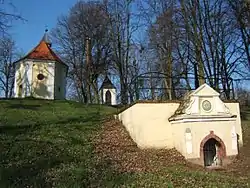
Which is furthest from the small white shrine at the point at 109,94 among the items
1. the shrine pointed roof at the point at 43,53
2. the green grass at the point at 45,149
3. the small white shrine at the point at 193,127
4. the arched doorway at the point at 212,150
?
the arched doorway at the point at 212,150

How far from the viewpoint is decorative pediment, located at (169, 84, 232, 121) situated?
50.2 feet

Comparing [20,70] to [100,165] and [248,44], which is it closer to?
[248,44]

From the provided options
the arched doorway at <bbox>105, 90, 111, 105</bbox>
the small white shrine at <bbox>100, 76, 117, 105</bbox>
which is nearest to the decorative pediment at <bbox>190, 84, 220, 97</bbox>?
the small white shrine at <bbox>100, 76, 117, 105</bbox>

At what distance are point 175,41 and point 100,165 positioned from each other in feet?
55.6

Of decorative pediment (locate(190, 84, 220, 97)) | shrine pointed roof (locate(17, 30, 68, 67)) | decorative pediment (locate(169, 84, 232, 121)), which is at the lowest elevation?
decorative pediment (locate(169, 84, 232, 121))

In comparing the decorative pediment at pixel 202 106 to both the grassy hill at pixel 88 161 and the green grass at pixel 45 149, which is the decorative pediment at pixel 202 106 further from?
the green grass at pixel 45 149

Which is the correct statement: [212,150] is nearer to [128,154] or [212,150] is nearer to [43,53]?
[128,154]

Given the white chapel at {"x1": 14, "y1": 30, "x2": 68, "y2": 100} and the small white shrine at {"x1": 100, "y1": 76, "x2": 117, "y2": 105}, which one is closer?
the white chapel at {"x1": 14, "y1": 30, "x2": 68, "y2": 100}

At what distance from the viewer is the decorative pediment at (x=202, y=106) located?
15297 mm

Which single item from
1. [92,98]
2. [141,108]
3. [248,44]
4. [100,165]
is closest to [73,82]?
[92,98]

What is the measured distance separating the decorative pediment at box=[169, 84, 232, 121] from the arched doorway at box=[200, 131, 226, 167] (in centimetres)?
98

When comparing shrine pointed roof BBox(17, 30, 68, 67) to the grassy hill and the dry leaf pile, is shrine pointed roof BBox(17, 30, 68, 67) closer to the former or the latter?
the grassy hill

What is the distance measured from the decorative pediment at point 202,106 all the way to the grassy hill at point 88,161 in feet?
6.14

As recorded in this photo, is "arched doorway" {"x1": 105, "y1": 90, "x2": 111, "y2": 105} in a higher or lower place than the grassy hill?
higher
